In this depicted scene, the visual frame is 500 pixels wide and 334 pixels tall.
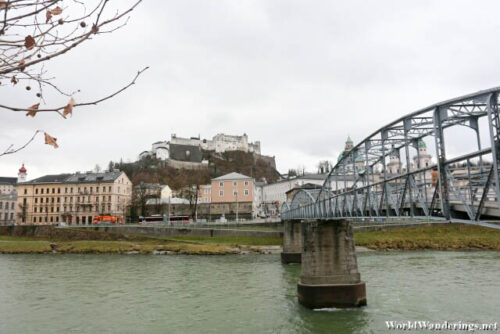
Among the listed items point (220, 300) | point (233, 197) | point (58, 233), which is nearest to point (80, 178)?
point (58, 233)

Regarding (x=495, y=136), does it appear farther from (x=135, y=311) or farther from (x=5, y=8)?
(x=135, y=311)

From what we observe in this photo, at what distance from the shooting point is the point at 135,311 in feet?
55.7

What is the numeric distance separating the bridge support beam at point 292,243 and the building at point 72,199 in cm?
5233

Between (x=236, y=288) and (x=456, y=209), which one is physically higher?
(x=456, y=209)

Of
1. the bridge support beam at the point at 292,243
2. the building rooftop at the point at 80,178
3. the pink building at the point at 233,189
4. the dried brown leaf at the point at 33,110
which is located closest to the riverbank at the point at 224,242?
the bridge support beam at the point at 292,243

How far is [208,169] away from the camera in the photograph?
146m

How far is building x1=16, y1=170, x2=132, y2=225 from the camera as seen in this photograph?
8250cm

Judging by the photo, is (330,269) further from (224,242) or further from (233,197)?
(233,197)

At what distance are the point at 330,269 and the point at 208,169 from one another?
422 ft

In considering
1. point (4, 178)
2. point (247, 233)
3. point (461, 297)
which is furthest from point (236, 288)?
point (4, 178)

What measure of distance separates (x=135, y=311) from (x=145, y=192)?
64.6 meters

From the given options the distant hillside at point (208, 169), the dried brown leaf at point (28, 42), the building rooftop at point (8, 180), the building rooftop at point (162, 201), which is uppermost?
the distant hillside at point (208, 169)

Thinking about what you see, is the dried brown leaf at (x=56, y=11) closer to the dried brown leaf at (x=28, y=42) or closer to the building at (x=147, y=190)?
the dried brown leaf at (x=28, y=42)

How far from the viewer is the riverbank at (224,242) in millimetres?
47188
